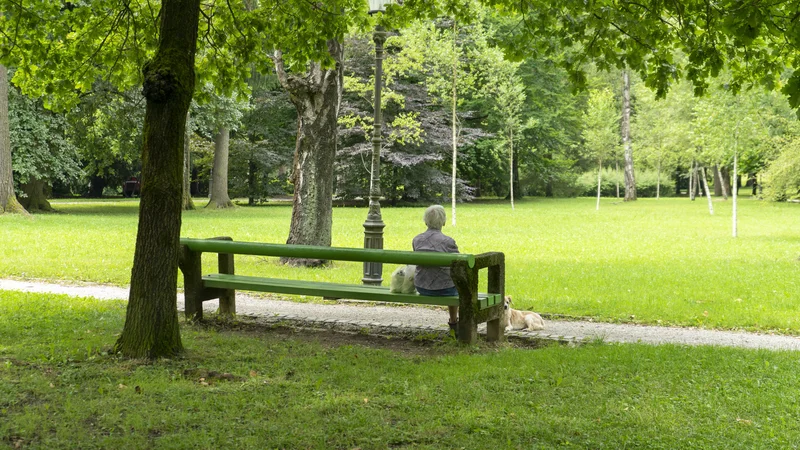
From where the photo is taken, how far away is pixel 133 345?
6660 mm

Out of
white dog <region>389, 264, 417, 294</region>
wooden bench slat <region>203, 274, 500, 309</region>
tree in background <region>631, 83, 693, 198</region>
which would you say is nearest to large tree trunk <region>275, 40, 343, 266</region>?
wooden bench slat <region>203, 274, 500, 309</region>

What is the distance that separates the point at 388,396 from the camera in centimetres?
565

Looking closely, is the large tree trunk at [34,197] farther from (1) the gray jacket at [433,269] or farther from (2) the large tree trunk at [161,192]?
(2) the large tree trunk at [161,192]

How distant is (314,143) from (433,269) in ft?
21.3

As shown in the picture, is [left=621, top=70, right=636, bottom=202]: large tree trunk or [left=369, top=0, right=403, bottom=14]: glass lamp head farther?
[left=621, top=70, right=636, bottom=202]: large tree trunk

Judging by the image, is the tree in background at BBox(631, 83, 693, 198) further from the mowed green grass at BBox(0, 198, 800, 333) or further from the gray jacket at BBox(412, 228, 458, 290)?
the gray jacket at BBox(412, 228, 458, 290)

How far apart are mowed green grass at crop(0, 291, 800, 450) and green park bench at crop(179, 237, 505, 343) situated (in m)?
0.46

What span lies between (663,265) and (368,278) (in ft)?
23.7

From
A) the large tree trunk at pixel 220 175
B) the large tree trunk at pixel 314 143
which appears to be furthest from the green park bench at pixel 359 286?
the large tree trunk at pixel 220 175

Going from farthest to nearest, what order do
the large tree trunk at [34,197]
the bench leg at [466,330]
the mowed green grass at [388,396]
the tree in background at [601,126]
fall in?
1. the tree in background at [601,126]
2. the large tree trunk at [34,197]
3. the bench leg at [466,330]
4. the mowed green grass at [388,396]

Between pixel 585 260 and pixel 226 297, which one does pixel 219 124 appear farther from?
pixel 226 297

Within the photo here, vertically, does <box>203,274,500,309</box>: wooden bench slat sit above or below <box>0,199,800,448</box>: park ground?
above

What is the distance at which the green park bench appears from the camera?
7.42m

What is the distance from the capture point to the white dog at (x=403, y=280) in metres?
7.94
